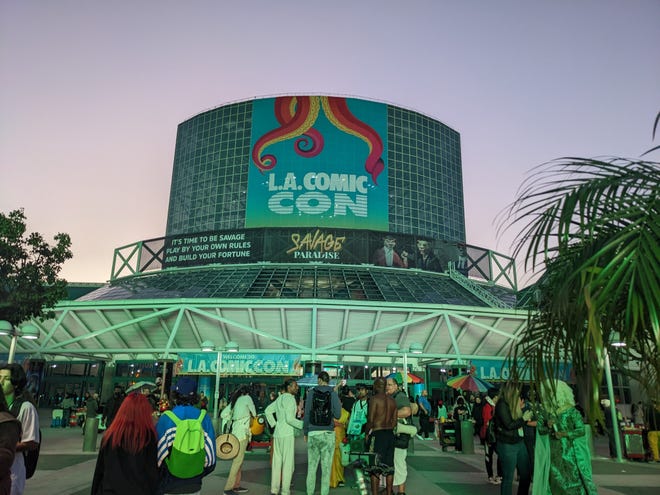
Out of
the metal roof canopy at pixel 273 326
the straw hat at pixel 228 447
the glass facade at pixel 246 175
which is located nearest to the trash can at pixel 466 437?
the straw hat at pixel 228 447

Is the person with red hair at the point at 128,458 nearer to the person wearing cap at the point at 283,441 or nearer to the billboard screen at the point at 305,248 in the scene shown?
the person wearing cap at the point at 283,441

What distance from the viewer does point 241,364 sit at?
2970cm

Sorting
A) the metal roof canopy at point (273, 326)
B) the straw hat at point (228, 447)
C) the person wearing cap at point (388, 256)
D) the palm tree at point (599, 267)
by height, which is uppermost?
the person wearing cap at point (388, 256)

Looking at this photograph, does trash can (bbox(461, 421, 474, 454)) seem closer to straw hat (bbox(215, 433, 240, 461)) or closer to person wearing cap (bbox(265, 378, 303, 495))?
person wearing cap (bbox(265, 378, 303, 495))

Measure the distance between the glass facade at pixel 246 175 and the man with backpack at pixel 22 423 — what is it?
141 feet

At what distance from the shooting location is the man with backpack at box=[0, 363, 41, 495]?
214 inches

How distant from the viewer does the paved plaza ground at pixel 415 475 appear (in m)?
10.5

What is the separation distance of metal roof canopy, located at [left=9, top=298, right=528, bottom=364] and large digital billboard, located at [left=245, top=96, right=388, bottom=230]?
14.1 m

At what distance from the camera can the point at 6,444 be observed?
443 centimetres

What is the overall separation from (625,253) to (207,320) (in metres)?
30.9

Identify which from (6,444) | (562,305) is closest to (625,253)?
(562,305)

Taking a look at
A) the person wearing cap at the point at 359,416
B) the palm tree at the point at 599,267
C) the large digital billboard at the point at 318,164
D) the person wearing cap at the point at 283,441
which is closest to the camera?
the palm tree at the point at 599,267

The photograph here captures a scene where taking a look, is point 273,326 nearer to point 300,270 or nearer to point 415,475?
point 300,270

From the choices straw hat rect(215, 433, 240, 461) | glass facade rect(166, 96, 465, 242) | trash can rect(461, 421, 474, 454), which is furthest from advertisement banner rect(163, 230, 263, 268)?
straw hat rect(215, 433, 240, 461)
